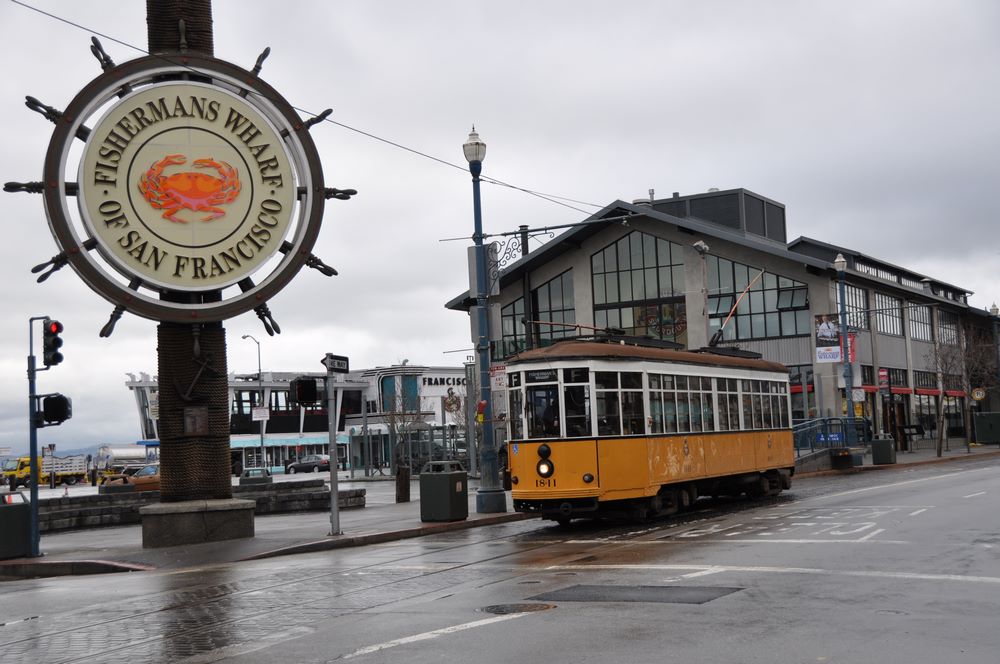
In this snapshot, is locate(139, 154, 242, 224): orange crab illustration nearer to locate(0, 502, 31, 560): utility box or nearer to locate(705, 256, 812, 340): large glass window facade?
locate(0, 502, 31, 560): utility box

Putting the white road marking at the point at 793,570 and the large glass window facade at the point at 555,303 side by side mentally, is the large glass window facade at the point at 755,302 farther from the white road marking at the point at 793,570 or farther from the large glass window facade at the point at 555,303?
the white road marking at the point at 793,570

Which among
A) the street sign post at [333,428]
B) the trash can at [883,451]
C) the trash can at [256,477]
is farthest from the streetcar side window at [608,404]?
the trash can at [883,451]

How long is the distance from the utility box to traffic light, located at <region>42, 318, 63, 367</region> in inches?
100

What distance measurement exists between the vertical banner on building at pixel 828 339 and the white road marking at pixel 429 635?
3508 centimetres

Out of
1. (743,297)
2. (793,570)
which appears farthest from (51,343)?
(743,297)

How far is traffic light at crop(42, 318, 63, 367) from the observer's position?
1989 centimetres

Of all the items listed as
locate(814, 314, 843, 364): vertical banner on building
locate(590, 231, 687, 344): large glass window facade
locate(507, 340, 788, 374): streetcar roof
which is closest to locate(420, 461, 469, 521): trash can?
locate(507, 340, 788, 374): streetcar roof

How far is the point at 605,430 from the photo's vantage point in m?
19.8

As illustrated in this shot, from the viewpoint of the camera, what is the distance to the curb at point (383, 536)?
1828cm

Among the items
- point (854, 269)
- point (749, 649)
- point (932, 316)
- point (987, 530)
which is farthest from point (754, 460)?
point (932, 316)

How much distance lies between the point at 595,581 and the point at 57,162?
13.1 m

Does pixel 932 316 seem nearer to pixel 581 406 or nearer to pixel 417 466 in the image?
pixel 417 466

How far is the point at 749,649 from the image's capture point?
8211 millimetres

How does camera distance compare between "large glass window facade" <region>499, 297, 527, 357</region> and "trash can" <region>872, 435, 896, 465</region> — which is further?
"large glass window facade" <region>499, 297, 527, 357</region>
